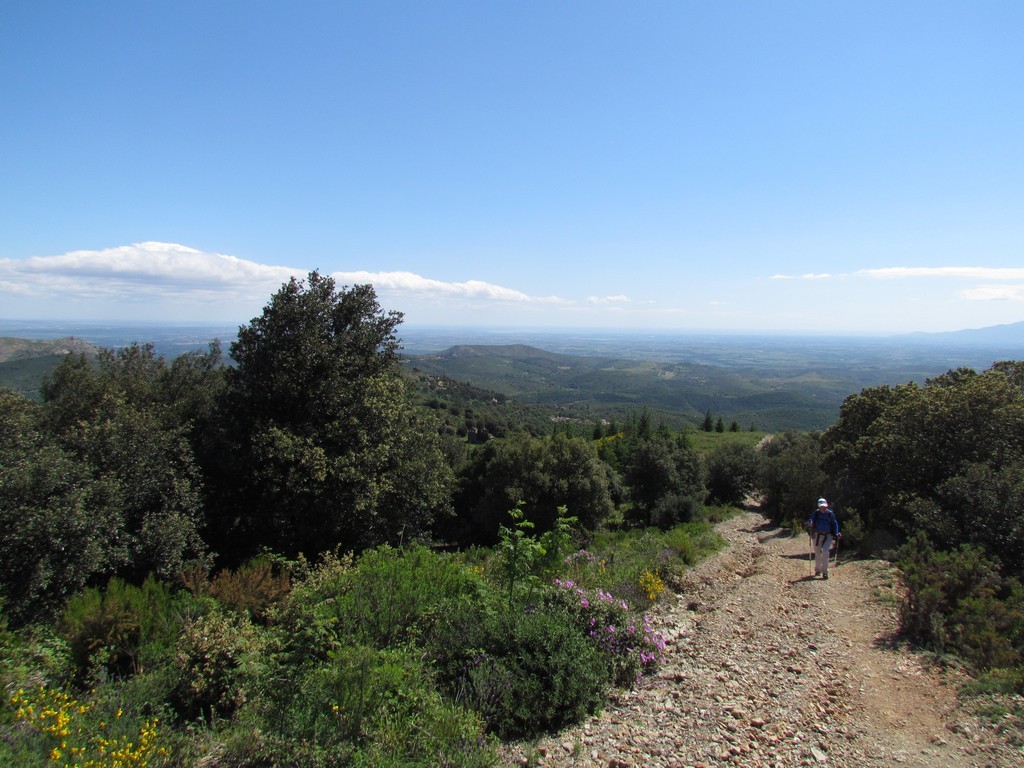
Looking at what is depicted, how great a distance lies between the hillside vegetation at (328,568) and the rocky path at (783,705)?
0.40 m

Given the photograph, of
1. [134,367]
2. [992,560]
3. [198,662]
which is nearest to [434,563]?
[198,662]

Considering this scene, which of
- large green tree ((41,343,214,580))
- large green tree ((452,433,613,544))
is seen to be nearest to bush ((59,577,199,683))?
large green tree ((41,343,214,580))

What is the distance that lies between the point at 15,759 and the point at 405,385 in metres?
12.1

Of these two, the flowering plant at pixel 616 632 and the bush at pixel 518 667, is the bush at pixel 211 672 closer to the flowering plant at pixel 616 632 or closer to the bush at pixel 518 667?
the bush at pixel 518 667

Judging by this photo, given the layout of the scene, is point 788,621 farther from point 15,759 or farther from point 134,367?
point 134,367

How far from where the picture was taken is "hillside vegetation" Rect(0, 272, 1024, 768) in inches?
158

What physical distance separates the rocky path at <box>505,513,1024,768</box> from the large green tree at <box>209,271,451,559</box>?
802cm

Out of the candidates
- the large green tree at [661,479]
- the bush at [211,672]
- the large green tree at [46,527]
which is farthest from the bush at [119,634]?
the large green tree at [661,479]

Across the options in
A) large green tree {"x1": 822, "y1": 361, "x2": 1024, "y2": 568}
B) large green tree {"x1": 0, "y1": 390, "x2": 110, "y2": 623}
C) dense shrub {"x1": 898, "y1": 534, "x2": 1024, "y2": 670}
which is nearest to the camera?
dense shrub {"x1": 898, "y1": 534, "x2": 1024, "y2": 670}

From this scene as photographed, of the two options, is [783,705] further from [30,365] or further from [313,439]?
[30,365]

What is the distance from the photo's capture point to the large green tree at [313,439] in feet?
37.8

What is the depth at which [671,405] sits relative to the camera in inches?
6703

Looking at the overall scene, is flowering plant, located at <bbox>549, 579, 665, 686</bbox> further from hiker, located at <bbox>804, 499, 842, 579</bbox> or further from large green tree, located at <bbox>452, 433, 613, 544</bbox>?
large green tree, located at <bbox>452, 433, 613, 544</bbox>

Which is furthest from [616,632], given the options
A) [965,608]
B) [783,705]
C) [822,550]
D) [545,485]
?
[545,485]
